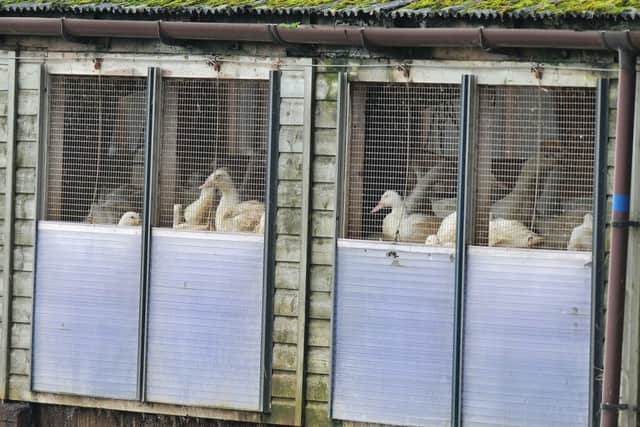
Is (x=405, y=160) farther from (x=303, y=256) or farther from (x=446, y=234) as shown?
(x=303, y=256)

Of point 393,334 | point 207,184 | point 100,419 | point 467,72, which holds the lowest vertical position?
point 100,419

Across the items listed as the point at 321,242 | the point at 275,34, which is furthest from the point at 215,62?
the point at 321,242

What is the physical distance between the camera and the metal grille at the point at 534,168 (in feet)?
38.9

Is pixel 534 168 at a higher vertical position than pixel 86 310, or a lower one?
higher

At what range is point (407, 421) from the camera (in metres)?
12.3

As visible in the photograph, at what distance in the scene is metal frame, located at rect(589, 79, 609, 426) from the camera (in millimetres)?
11586

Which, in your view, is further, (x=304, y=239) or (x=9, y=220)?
(x=9, y=220)

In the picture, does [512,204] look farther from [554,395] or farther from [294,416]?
[294,416]

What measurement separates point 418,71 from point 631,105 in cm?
172

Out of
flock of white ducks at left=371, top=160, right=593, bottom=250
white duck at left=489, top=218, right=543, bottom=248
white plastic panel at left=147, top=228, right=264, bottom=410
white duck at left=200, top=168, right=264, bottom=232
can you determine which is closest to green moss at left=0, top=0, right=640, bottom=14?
flock of white ducks at left=371, top=160, right=593, bottom=250

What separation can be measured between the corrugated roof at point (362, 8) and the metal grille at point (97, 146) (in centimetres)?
65

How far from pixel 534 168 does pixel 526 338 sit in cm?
127

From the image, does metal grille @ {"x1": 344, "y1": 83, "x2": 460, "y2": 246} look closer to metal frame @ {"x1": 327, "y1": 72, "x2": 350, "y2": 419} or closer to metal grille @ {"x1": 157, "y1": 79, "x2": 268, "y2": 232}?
metal frame @ {"x1": 327, "y1": 72, "x2": 350, "y2": 419}

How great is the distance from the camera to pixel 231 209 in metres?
12.9
